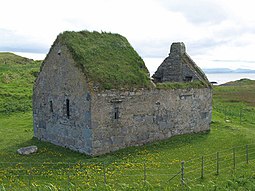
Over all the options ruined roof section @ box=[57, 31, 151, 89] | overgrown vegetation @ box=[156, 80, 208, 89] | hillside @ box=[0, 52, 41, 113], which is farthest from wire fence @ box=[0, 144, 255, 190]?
hillside @ box=[0, 52, 41, 113]

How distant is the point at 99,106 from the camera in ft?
66.4

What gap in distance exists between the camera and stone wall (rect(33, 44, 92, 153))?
20641 millimetres

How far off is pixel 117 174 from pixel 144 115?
21.5 feet

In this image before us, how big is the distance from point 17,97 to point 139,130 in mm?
22553

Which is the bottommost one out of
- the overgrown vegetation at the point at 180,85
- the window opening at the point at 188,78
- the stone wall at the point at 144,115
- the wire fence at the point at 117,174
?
the wire fence at the point at 117,174

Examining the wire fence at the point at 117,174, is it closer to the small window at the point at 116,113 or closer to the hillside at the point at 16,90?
the small window at the point at 116,113

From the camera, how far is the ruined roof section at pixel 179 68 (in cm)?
2792

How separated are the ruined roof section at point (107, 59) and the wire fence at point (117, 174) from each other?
5219mm

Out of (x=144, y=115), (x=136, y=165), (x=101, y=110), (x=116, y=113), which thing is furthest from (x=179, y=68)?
(x=136, y=165)

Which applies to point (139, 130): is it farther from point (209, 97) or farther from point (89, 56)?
point (209, 97)

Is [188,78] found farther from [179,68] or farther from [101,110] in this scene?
[101,110]

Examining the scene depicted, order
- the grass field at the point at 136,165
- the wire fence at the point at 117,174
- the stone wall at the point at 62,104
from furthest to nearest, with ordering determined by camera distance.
Result: the stone wall at the point at 62,104 < the wire fence at the point at 117,174 < the grass field at the point at 136,165

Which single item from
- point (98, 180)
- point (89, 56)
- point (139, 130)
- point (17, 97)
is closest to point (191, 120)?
point (139, 130)

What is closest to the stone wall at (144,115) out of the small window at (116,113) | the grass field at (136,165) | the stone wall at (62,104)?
the small window at (116,113)
